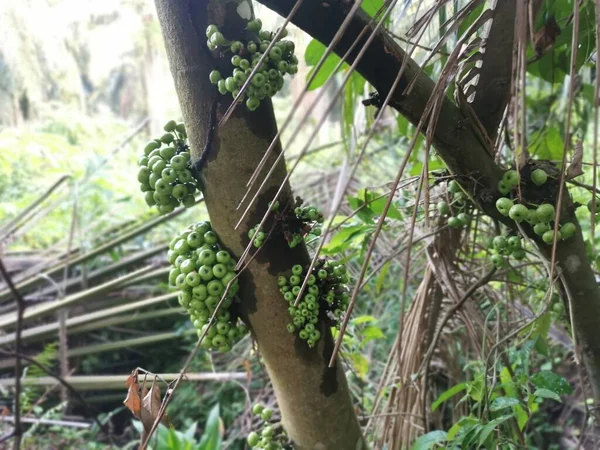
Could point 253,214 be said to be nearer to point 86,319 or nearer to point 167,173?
point 167,173

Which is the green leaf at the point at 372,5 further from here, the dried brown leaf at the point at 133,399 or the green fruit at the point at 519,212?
the dried brown leaf at the point at 133,399

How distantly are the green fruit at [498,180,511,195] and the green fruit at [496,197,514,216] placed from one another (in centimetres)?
1

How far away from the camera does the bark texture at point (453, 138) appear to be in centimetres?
44

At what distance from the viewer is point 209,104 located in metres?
0.53

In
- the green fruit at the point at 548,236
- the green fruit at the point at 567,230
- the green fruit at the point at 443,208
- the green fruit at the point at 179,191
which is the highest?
the green fruit at the point at 179,191

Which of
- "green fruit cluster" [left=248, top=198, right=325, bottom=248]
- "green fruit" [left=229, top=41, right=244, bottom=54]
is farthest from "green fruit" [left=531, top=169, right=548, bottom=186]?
"green fruit" [left=229, top=41, right=244, bottom=54]

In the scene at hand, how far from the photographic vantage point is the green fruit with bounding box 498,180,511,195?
507mm

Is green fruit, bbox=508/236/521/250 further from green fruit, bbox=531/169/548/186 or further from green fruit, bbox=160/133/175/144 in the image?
green fruit, bbox=160/133/175/144

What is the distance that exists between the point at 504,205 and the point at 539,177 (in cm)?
5

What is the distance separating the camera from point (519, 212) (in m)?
0.48

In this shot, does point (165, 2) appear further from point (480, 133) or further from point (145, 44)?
point (145, 44)

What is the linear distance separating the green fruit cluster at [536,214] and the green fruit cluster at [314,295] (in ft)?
0.70

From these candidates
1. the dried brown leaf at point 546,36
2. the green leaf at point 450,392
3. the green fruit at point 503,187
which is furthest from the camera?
the green leaf at point 450,392

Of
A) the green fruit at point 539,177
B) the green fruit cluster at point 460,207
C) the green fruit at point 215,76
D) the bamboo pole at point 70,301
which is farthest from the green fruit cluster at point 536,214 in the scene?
the bamboo pole at point 70,301
